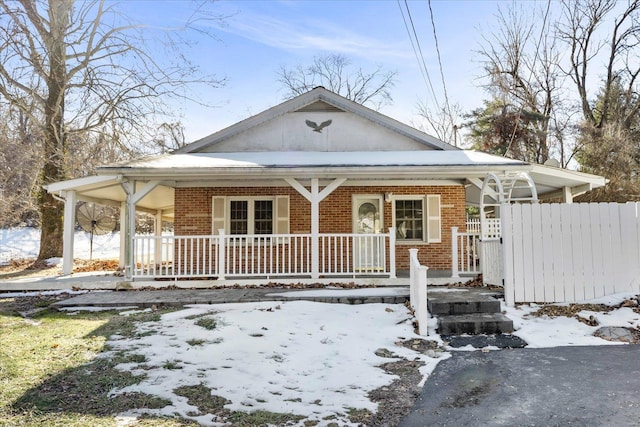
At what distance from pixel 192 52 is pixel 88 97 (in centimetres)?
476

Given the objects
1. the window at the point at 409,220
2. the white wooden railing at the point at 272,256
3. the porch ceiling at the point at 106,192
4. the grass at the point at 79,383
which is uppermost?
the porch ceiling at the point at 106,192

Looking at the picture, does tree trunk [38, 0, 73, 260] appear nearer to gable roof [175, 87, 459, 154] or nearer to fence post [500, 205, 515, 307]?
gable roof [175, 87, 459, 154]

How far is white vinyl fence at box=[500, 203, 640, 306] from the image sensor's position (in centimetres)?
638

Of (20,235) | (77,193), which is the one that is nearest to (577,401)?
(77,193)

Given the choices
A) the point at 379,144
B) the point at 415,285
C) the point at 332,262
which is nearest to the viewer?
the point at 415,285

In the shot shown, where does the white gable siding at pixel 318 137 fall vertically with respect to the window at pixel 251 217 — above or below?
above

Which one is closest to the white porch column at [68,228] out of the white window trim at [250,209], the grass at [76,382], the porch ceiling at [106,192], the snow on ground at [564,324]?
the porch ceiling at [106,192]

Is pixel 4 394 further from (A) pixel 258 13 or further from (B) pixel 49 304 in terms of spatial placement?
(A) pixel 258 13

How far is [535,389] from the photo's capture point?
12.5 ft

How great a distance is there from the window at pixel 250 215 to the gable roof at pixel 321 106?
5.93ft

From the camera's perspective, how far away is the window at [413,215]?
11.5m

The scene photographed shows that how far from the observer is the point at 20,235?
25.4 meters

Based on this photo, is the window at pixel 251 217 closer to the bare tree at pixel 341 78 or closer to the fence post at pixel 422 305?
the fence post at pixel 422 305

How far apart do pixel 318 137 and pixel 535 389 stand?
9.32 meters
